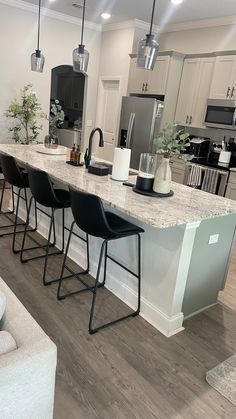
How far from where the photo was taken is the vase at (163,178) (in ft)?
7.19

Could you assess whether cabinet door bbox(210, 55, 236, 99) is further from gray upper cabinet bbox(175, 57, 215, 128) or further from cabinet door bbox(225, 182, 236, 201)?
cabinet door bbox(225, 182, 236, 201)

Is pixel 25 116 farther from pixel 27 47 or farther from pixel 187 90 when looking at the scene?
pixel 187 90

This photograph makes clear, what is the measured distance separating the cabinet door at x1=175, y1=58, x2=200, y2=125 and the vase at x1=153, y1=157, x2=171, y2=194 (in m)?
3.43

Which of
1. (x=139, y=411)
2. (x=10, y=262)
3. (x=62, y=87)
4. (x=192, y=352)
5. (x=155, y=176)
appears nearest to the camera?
(x=139, y=411)

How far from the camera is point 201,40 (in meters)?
5.32

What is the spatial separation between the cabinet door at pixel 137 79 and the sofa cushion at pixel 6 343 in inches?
210

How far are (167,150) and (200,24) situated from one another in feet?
13.8

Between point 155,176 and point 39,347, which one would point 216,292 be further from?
point 39,347

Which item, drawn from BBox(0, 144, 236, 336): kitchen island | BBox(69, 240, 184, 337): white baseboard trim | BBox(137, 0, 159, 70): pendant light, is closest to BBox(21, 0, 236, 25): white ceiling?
BBox(137, 0, 159, 70): pendant light

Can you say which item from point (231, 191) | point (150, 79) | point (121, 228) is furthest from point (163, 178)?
point (150, 79)

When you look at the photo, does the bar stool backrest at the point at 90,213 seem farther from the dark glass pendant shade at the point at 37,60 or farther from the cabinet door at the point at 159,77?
the cabinet door at the point at 159,77

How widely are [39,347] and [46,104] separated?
569cm

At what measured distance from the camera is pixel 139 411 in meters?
1.68

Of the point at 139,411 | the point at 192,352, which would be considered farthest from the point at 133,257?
the point at 139,411
